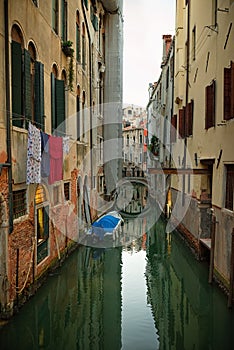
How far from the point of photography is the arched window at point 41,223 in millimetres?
8359

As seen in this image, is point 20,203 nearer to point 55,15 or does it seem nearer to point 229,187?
point 229,187

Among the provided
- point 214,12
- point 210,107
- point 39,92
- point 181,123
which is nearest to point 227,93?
point 210,107

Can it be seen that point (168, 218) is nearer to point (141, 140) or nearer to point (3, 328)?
point (3, 328)

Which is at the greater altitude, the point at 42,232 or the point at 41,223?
the point at 41,223

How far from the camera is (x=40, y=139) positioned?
761 cm

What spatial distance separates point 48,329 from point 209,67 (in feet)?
24.2

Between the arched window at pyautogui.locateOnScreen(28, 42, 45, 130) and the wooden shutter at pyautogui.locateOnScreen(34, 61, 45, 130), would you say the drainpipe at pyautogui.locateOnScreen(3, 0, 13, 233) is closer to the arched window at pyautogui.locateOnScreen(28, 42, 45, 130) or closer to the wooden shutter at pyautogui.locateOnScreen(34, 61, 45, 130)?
the arched window at pyautogui.locateOnScreen(28, 42, 45, 130)

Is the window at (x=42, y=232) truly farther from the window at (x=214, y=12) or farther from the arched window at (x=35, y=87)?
the window at (x=214, y=12)

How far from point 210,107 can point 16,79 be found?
16.9 feet

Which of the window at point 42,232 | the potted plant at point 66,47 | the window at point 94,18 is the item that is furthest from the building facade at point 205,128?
the potted plant at point 66,47

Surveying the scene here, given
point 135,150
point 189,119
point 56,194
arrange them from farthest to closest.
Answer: point 135,150 → point 189,119 → point 56,194

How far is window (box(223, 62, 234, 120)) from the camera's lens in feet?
25.7

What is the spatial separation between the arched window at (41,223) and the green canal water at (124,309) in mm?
702

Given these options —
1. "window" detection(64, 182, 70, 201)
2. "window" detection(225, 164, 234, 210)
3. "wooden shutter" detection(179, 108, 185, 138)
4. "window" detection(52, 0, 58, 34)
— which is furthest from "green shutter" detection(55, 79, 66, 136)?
"wooden shutter" detection(179, 108, 185, 138)
